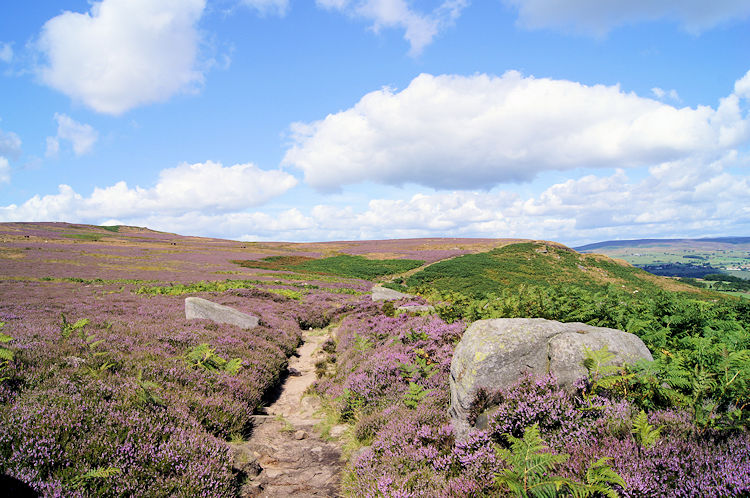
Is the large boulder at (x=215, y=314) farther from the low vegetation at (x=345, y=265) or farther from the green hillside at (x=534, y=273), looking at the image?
the low vegetation at (x=345, y=265)

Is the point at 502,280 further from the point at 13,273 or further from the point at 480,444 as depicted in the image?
the point at 13,273

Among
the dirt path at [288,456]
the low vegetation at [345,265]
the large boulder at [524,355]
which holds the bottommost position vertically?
the low vegetation at [345,265]

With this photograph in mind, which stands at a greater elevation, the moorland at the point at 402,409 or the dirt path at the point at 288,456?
the moorland at the point at 402,409

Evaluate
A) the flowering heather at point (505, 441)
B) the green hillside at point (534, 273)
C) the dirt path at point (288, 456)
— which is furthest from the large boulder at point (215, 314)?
the green hillside at point (534, 273)

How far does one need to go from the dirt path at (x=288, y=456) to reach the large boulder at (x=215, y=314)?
5.60m

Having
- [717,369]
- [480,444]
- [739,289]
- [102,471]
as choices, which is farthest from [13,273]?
[739,289]

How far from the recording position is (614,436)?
4051mm

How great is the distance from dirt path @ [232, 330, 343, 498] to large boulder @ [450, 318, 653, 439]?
246 centimetres

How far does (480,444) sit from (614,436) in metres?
1.59

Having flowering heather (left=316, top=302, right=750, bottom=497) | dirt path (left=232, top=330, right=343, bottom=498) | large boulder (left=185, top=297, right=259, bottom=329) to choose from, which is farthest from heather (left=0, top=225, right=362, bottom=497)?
flowering heather (left=316, top=302, right=750, bottom=497)

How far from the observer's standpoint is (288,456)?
6445 millimetres

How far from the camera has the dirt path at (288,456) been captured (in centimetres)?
540

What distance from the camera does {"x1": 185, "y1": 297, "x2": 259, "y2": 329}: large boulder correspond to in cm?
1370

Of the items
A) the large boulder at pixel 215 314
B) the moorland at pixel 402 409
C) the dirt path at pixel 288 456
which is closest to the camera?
the moorland at pixel 402 409
